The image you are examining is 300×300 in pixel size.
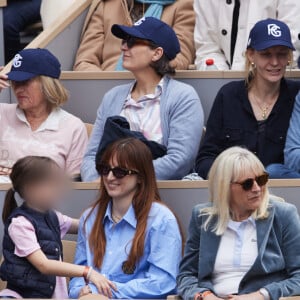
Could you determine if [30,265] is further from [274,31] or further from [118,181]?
[274,31]

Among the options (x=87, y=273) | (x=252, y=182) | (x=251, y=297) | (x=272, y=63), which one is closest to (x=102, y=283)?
(x=87, y=273)

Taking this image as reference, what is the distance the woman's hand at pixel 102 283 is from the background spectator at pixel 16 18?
13.6 feet

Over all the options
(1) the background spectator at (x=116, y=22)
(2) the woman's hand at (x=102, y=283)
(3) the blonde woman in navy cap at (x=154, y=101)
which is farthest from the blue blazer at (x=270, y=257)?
(1) the background spectator at (x=116, y=22)

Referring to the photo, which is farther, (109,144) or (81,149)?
(81,149)

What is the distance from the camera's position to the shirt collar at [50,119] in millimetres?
7367

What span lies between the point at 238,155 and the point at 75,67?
2.94m

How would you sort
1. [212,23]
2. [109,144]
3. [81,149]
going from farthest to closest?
[212,23] < [81,149] < [109,144]

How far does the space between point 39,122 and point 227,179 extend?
6.52 ft

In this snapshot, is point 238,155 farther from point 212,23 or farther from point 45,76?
point 212,23

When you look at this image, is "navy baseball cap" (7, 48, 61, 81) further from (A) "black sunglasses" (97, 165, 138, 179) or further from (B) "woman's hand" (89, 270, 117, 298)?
(B) "woman's hand" (89, 270, 117, 298)

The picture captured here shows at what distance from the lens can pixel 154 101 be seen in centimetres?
729

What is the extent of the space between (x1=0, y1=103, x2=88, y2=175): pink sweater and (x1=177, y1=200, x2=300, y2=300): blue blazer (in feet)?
5.49

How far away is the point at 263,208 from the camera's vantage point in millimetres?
5719

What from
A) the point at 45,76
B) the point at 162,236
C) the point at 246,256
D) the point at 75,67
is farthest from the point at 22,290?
the point at 75,67
